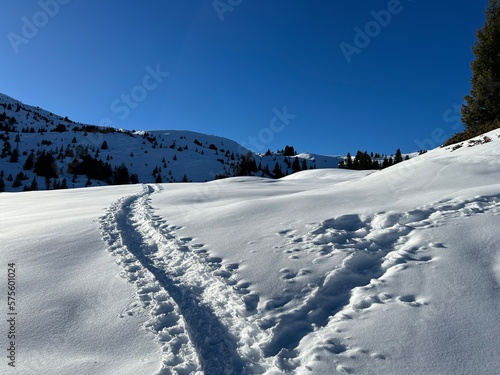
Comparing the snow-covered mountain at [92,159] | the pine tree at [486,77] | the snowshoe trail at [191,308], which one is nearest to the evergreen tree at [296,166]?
the snow-covered mountain at [92,159]

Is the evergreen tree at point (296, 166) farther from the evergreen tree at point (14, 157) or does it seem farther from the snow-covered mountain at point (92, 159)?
the evergreen tree at point (14, 157)

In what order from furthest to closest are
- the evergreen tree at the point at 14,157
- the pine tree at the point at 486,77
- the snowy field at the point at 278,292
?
the evergreen tree at the point at 14,157 < the pine tree at the point at 486,77 < the snowy field at the point at 278,292

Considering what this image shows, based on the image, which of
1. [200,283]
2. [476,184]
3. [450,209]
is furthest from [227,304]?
[476,184]

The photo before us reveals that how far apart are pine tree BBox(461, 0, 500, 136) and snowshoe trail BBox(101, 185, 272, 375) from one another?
1890 cm

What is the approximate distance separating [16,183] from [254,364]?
43.9 meters

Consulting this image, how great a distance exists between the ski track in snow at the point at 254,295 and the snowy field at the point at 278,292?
0.02m

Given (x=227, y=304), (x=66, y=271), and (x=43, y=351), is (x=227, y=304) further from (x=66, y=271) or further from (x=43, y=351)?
(x=66, y=271)

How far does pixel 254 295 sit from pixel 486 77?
21.1 metres

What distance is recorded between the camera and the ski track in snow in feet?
10.2

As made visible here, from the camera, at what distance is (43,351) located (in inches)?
123

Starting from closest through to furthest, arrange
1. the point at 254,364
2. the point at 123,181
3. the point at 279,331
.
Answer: the point at 254,364, the point at 279,331, the point at 123,181

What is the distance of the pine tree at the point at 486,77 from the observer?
58.5ft

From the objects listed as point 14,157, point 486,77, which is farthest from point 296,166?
point 486,77

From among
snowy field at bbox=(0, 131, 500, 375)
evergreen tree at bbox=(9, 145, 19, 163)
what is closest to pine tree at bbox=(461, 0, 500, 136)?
snowy field at bbox=(0, 131, 500, 375)
